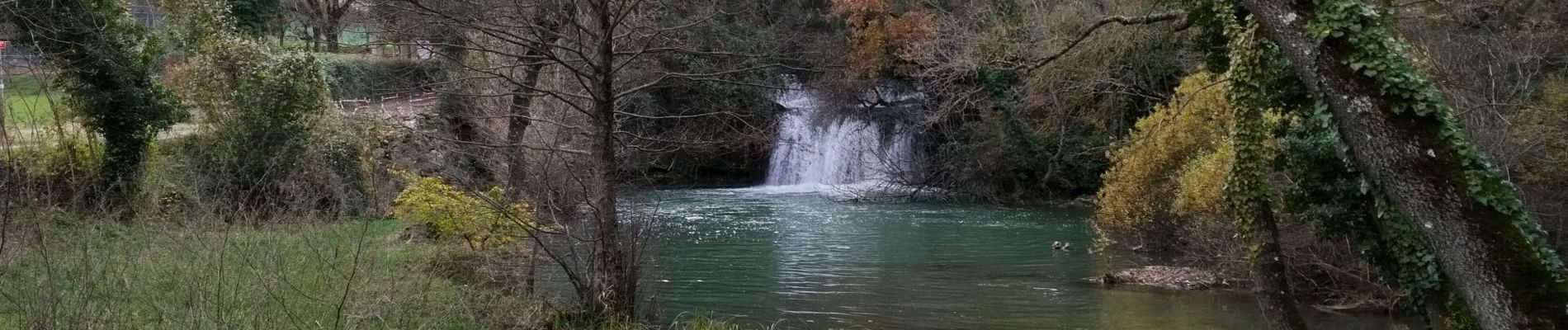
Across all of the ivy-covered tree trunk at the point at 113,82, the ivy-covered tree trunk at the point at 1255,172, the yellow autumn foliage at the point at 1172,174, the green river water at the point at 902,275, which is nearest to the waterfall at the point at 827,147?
the green river water at the point at 902,275

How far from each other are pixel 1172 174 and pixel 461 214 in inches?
364

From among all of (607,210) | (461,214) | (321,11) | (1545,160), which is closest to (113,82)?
(461,214)

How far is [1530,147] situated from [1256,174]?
5350mm

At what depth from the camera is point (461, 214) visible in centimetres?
1104

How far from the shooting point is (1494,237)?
19.0 ft

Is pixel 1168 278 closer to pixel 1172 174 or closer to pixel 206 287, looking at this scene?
pixel 1172 174

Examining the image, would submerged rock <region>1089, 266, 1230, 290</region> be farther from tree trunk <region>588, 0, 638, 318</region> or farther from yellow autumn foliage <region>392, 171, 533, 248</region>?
tree trunk <region>588, 0, 638, 318</region>

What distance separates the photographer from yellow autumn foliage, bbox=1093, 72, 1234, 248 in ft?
44.1

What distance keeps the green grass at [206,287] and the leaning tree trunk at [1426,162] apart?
208 inches

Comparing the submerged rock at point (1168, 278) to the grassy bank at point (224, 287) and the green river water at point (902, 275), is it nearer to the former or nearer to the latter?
the green river water at point (902, 275)

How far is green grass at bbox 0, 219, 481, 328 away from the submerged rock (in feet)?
27.4

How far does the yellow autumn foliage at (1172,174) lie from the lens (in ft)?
44.1

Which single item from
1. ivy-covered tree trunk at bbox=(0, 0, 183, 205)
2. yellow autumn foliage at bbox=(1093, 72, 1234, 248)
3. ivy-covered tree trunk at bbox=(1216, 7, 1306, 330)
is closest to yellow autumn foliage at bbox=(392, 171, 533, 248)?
ivy-covered tree trunk at bbox=(0, 0, 183, 205)

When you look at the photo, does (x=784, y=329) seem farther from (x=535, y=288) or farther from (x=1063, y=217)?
(x=1063, y=217)
